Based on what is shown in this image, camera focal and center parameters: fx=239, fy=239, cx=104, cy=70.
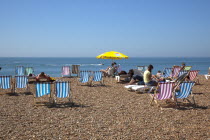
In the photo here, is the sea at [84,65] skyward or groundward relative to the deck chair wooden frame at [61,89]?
groundward

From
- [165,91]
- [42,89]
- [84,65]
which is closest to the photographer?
[165,91]

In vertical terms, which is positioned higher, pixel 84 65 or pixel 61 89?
pixel 61 89

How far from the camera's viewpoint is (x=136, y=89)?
8.42 metres

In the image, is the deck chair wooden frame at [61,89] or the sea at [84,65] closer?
the deck chair wooden frame at [61,89]

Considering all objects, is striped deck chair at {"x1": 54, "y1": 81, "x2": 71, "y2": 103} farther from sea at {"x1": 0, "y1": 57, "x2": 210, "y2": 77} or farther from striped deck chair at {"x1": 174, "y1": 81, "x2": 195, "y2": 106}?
sea at {"x1": 0, "y1": 57, "x2": 210, "y2": 77}

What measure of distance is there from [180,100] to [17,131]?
15.8 ft

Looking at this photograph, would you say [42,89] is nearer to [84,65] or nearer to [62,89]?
[62,89]

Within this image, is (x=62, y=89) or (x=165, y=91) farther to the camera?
(x=62, y=89)

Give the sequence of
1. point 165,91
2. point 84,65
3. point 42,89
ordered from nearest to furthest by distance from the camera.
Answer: point 165,91, point 42,89, point 84,65

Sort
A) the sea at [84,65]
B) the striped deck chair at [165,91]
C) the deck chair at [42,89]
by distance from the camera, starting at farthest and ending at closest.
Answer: the sea at [84,65]
the deck chair at [42,89]
the striped deck chair at [165,91]

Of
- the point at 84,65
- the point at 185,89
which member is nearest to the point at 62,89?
the point at 185,89

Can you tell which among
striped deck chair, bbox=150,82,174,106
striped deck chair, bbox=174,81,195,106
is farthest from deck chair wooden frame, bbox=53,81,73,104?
striped deck chair, bbox=174,81,195,106

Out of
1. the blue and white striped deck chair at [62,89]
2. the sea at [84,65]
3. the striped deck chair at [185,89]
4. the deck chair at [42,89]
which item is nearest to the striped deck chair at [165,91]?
the striped deck chair at [185,89]

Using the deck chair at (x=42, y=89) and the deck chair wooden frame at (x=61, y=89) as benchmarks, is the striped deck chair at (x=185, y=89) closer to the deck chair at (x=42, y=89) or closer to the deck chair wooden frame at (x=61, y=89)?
the deck chair wooden frame at (x=61, y=89)
